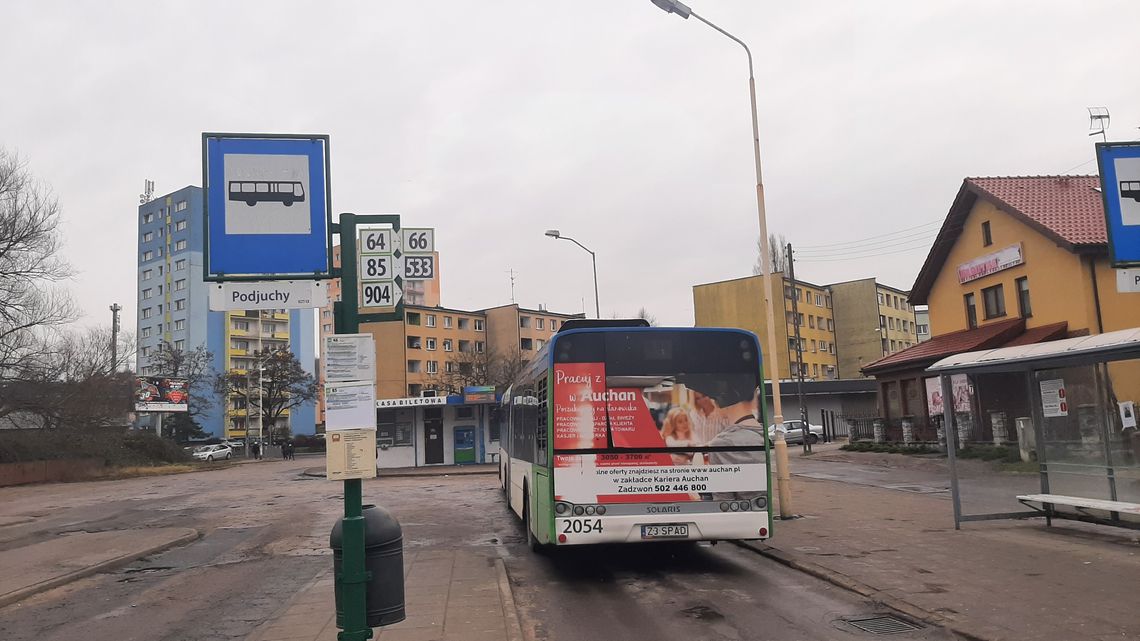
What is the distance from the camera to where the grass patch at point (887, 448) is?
29.3 meters

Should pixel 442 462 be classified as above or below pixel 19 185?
below

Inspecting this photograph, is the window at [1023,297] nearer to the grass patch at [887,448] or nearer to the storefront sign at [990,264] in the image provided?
the storefront sign at [990,264]

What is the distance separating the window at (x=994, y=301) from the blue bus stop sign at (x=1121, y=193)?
71.4 feet

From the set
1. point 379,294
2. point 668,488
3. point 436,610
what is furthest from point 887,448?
point 379,294

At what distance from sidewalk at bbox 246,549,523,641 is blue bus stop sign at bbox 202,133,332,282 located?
325 centimetres

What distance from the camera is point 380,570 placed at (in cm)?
500

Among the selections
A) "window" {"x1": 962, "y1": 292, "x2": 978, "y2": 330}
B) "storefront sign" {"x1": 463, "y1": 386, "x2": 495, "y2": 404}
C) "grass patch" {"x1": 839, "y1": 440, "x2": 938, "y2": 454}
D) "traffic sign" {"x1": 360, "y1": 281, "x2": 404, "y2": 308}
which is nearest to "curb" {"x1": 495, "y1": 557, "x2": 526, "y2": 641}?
"traffic sign" {"x1": 360, "y1": 281, "x2": 404, "y2": 308}

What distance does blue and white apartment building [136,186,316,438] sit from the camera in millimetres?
87750

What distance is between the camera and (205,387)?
256ft

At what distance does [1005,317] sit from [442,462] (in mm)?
24378

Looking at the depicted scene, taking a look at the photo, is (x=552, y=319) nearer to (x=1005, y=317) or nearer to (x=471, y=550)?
(x=1005, y=317)

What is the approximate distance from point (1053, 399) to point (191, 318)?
90.5m

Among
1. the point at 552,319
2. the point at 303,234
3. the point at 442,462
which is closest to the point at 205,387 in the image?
the point at 552,319

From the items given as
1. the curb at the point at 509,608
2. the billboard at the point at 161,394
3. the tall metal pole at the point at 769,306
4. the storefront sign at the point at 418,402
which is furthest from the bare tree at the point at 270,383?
the curb at the point at 509,608
